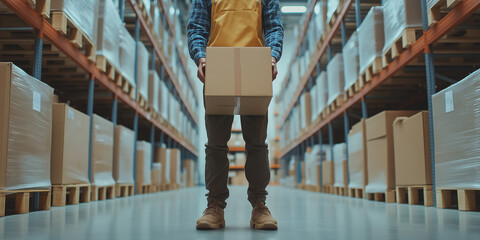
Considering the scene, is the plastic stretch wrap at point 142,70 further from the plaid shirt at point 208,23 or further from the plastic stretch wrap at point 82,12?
the plaid shirt at point 208,23

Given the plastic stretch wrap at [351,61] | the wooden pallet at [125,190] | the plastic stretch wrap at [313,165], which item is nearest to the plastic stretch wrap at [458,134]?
the plastic stretch wrap at [351,61]

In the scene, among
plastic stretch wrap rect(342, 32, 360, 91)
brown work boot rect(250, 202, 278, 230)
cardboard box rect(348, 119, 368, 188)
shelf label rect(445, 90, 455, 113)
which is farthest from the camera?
plastic stretch wrap rect(342, 32, 360, 91)

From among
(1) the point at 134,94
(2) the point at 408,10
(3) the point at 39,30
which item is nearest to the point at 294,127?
(1) the point at 134,94

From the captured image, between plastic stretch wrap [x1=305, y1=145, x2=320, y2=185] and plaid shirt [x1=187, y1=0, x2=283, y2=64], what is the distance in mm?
8031

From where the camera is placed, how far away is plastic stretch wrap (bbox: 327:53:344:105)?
839 centimetres

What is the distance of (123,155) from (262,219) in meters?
5.36

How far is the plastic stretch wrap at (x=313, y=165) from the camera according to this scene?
10695 mm

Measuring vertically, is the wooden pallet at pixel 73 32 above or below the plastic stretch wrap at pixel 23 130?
above

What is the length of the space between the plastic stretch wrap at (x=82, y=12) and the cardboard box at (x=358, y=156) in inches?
Result: 165

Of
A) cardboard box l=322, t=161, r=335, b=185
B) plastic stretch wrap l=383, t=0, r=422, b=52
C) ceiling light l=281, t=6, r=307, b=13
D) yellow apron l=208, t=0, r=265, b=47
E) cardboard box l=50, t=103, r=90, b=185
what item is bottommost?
cardboard box l=322, t=161, r=335, b=185

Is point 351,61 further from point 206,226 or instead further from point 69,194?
point 206,226

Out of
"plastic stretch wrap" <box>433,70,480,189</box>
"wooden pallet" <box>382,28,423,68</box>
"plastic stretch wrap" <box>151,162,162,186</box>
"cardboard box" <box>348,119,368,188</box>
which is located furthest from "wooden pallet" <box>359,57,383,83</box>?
"plastic stretch wrap" <box>151,162,162,186</box>

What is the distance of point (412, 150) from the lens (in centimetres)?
491

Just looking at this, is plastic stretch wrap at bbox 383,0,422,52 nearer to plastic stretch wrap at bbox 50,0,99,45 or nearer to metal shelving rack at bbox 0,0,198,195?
plastic stretch wrap at bbox 50,0,99,45
